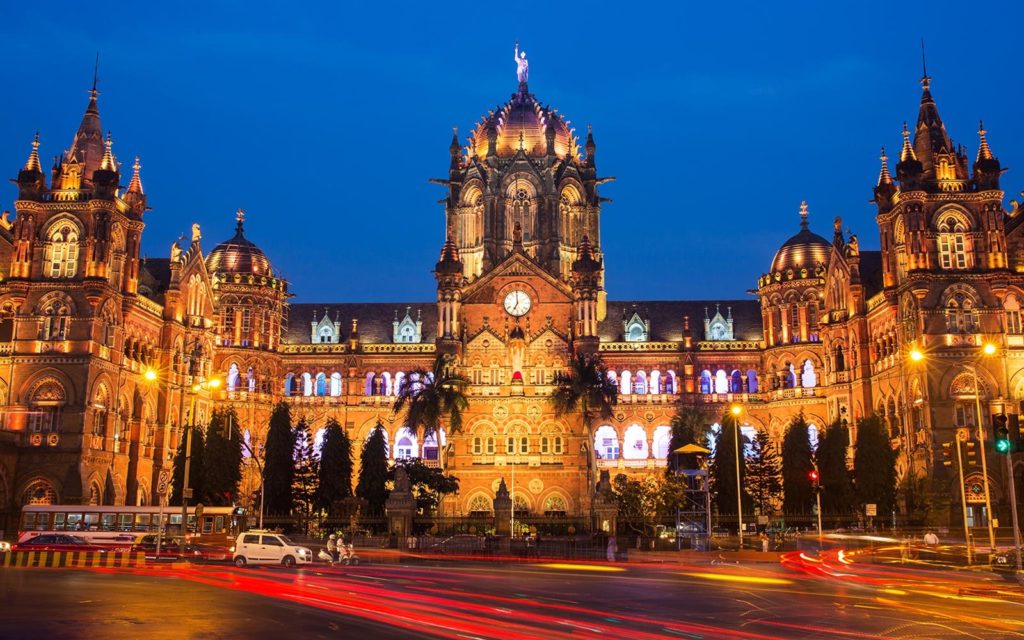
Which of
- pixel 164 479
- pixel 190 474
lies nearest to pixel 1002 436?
pixel 190 474

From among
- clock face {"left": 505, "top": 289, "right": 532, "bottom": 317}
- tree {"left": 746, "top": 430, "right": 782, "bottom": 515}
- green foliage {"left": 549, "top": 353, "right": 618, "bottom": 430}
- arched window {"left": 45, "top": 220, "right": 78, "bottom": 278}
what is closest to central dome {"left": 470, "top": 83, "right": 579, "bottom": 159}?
clock face {"left": 505, "top": 289, "right": 532, "bottom": 317}

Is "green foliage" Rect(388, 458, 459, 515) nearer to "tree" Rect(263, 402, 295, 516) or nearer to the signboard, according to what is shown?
"tree" Rect(263, 402, 295, 516)

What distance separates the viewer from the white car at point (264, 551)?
42.4 meters

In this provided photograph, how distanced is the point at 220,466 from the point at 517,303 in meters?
31.5

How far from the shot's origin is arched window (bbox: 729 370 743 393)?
94.6m

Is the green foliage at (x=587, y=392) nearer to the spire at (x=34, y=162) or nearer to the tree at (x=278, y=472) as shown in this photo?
the tree at (x=278, y=472)

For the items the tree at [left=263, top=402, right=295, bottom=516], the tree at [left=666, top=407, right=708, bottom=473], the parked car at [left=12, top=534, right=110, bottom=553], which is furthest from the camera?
the tree at [left=666, top=407, right=708, bottom=473]

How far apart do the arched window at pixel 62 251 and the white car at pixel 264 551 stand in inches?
1420

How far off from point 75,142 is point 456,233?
3947 centimetres

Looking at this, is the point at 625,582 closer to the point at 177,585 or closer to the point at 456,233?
the point at 177,585

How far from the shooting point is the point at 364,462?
6906 centimetres

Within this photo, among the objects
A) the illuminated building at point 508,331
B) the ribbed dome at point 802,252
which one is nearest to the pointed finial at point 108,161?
the illuminated building at point 508,331

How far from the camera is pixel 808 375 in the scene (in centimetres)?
9106

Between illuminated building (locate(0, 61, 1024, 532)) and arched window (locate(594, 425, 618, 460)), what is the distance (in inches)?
8.0
